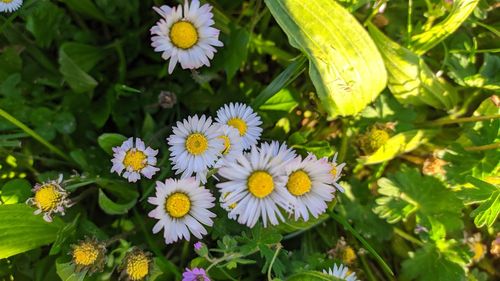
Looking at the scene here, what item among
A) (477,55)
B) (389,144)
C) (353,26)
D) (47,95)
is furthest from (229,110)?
(477,55)

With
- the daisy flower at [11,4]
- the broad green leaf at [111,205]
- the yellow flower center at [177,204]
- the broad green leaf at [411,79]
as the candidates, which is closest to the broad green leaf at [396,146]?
the broad green leaf at [411,79]

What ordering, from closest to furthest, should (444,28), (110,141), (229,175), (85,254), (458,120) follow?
(229,175), (85,254), (110,141), (444,28), (458,120)

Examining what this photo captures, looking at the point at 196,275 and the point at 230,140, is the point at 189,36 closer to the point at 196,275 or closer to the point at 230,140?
the point at 230,140

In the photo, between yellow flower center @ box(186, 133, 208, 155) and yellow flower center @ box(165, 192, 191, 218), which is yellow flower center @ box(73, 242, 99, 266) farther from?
yellow flower center @ box(186, 133, 208, 155)

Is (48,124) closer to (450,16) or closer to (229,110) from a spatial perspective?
(229,110)

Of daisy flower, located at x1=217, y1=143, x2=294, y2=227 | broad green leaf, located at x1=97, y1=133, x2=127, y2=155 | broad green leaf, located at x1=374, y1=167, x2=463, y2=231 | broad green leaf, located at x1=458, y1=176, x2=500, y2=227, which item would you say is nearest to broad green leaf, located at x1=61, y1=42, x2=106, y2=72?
broad green leaf, located at x1=97, y1=133, x2=127, y2=155

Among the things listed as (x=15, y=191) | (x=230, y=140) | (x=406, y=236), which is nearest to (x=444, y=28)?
(x=406, y=236)

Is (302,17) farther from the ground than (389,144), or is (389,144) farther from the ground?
(302,17)
